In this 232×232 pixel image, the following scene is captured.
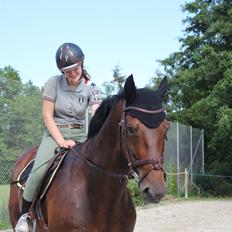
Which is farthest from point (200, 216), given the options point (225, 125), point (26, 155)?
point (26, 155)

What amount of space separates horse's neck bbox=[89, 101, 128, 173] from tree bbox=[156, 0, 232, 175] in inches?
677

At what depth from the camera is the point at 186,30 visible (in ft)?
88.9

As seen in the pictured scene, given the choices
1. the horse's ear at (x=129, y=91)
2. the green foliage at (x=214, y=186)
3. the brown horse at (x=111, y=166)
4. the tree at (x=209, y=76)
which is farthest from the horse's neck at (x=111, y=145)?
the green foliage at (x=214, y=186)

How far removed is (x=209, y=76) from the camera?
23656mm

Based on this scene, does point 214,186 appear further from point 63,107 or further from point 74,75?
point 74,75

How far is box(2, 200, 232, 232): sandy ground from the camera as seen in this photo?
38.9 ft

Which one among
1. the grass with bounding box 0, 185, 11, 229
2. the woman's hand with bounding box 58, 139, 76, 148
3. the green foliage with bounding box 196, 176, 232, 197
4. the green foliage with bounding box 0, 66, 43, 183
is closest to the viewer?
the woman's hand with bounding box 58, 139, 76, 148

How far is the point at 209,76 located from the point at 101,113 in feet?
64.3

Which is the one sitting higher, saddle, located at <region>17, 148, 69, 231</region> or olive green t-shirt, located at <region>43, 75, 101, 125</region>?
olive green t-shirt, located at <region>43, 75, 101, 125</region>

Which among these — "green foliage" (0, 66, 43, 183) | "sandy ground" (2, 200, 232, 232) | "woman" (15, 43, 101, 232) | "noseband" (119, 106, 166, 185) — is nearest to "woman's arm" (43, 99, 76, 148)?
"woman" (15, 43, 101, 232)

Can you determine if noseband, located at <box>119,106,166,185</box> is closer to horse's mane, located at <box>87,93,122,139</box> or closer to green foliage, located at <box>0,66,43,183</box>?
horse's mane, located at <box>87,93,122,139</box>

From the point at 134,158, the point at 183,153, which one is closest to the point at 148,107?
the point at 134,158

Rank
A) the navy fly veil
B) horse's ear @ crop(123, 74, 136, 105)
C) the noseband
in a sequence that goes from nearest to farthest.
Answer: the noseband
the navy fly veil
horse's ear @ crop(123, 74, 136, 105)

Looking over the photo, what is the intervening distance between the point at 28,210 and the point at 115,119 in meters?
1.53
